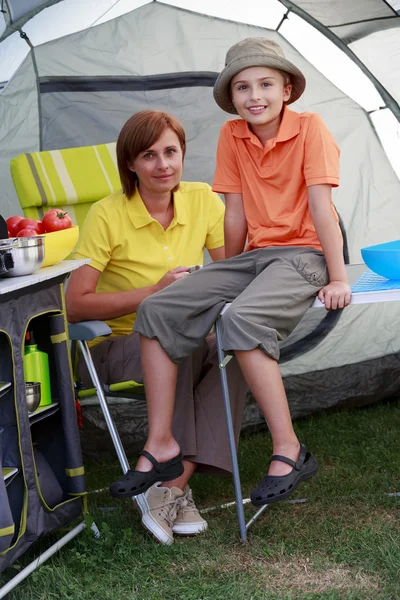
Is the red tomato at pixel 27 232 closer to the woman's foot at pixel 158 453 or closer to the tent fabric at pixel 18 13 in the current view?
the woman's foot at pixel 158 453

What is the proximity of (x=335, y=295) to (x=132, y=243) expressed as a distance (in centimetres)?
79

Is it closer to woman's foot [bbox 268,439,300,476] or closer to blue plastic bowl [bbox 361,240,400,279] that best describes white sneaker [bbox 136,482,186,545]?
woman's foot [bbox 268,439,300,476]

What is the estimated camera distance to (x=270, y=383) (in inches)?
89.0

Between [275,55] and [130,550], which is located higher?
[275,55]

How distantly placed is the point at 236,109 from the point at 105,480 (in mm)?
1354

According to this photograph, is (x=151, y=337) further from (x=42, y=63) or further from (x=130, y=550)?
(x=42, y=63)

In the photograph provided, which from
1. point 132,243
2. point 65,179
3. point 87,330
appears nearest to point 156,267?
point 132,243

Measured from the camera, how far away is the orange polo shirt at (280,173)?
241 centimetres

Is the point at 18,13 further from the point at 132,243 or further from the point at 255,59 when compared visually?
the point at 255,59

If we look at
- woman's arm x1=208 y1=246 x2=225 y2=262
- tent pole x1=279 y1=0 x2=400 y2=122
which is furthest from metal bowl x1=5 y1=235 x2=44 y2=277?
tent pole x1=279 y1=0 x2=400 y2=122

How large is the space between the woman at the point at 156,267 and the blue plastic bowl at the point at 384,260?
0.50 m

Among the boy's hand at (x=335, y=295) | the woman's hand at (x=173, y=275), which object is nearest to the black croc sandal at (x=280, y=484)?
the boy's hand at (x=335, y=295)

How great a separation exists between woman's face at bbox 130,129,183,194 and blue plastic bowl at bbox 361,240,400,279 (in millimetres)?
733

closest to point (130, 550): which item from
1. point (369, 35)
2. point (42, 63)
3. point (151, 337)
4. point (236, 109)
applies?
point (151, 337)
